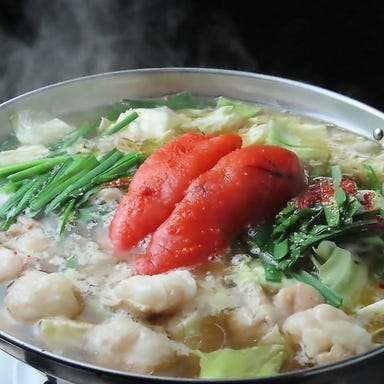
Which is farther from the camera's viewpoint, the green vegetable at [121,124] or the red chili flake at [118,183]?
the green vegetable at [121,124]

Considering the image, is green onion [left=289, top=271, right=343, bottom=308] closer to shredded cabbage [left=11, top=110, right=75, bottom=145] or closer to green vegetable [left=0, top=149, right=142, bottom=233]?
green vegetable [left=0, top=149, right=142, bottom=233]

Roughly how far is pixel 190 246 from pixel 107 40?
2578mm

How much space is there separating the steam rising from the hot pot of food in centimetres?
115

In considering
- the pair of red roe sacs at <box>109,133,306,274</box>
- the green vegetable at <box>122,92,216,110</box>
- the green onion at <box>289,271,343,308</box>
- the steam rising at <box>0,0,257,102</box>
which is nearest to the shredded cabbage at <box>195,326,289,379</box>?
the green onion at <box>289,271,343,308</box>

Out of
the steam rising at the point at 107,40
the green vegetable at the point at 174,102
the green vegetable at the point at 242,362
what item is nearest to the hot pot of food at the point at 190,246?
the green vegetable at the point at 242,362

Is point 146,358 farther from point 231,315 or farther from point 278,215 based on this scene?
point 278,215

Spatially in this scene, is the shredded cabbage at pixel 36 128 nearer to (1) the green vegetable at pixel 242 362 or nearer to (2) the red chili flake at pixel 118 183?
(2) the red chili flake at pixel 118 183

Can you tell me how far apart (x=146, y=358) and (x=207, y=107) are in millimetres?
1590

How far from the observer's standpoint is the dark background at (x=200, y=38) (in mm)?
Answer: 4016

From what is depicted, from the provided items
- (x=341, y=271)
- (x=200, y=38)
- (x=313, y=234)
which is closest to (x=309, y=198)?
(x=313, y=234)

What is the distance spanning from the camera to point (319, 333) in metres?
1.72

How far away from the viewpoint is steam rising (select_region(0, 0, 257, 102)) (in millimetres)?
3979

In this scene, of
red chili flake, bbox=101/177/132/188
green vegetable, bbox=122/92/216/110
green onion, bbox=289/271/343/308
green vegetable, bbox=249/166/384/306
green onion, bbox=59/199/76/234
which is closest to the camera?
green onion, bbox=289/271/343/308

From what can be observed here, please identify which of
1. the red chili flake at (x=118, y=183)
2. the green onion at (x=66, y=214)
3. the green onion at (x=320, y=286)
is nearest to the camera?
the green onion at (x=320, y=286)
